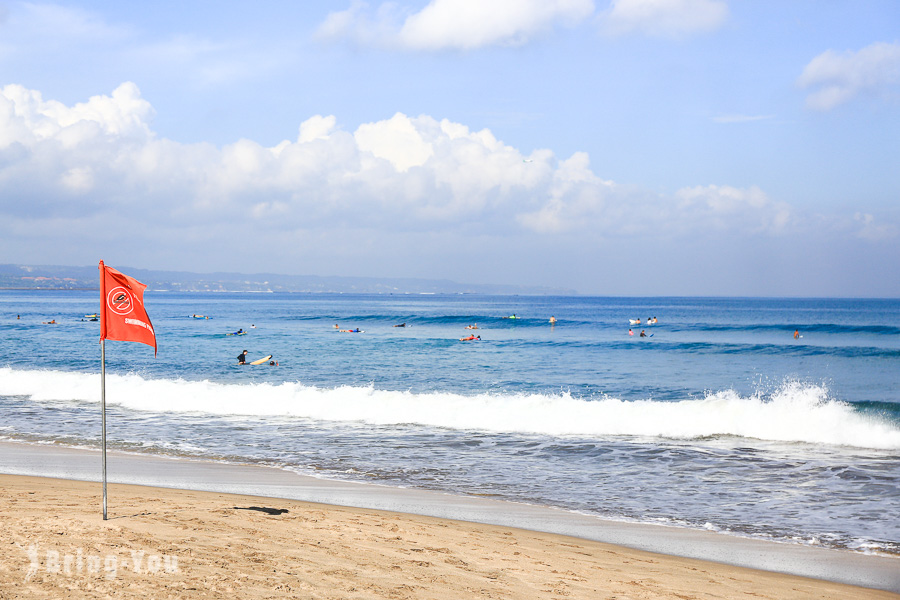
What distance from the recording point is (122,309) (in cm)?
689

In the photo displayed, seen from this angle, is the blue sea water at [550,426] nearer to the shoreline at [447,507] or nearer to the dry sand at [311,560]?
the shoreline at [447,507]

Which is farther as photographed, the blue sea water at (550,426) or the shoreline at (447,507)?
the blue sea water at (550,426)

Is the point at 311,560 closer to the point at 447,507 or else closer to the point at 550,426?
the point at 447,507

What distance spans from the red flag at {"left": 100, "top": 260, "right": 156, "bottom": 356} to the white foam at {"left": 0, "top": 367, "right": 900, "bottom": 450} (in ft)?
36.9

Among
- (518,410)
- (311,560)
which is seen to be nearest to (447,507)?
(311,560)

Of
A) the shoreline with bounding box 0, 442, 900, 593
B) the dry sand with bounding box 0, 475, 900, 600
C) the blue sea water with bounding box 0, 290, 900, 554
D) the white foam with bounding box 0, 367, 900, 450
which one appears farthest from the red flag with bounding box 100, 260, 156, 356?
the white foam with bounding box 0, 367, 900, 450

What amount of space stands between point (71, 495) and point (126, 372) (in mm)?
23124

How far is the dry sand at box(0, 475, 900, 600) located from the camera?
5.44 metres

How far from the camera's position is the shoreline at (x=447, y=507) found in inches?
293

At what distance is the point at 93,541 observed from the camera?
6.29 metres

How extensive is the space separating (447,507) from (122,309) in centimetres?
517

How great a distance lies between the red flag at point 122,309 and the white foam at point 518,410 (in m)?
11.3

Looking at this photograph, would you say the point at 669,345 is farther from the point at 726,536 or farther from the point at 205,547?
the point at 205,547

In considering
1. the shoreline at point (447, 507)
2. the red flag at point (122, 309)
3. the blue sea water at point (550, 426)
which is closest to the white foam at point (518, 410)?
the blue sea water at point (550, 426)
